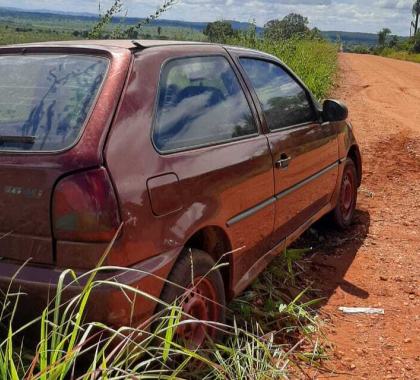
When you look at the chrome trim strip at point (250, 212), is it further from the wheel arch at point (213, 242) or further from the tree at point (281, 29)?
the tree at point (281, 29)

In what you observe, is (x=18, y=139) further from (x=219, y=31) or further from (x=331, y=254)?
(x=219, y=31)

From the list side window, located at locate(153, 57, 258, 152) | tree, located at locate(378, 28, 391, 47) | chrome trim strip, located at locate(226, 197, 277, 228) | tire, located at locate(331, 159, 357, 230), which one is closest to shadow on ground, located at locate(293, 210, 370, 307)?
tire, located at locate(331, 159, 357, 230)

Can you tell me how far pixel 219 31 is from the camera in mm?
10016

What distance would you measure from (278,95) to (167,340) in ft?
7.68

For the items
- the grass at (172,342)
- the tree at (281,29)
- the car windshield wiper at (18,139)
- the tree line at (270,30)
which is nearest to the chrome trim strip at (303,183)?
the grass at (172,342)

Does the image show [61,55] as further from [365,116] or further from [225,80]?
[365,116]

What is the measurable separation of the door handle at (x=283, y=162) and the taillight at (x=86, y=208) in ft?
5.24

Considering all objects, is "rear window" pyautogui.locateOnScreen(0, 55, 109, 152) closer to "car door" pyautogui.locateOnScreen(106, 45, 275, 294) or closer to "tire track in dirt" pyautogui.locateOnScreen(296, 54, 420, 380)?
"car door" pyautogui.locateOnScreen(106, 45, 275, 294)

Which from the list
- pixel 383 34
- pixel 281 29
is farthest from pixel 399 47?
pixel 281 29

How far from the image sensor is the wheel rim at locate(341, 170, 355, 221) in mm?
5418

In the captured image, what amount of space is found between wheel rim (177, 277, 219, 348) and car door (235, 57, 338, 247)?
0.95 metres

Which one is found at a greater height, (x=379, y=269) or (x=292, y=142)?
(x=292, y=142)

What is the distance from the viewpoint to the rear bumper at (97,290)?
2268 millimetres

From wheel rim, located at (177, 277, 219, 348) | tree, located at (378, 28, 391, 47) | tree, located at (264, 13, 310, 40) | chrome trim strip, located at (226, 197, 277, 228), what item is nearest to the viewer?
wheel rim, located at (177, 277, 219, 348)
